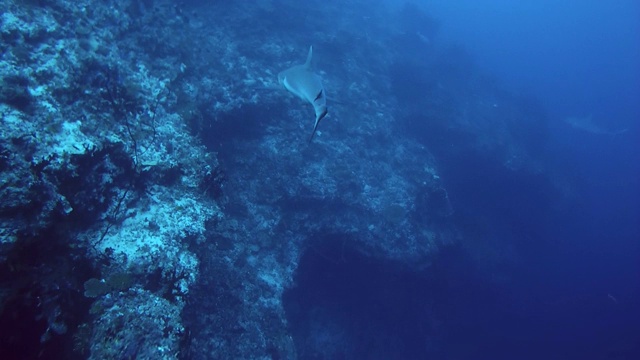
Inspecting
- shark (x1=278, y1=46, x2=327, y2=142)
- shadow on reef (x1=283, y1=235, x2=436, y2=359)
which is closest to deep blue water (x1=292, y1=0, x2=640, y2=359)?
shadow on reef (x1=283, y1=235, x2=436, y2=359)

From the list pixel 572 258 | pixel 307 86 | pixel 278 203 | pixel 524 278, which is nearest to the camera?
pixel 307 86

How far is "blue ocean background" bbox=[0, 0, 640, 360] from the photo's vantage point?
372 cm

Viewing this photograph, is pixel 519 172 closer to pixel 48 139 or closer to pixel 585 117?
pixel 48 139

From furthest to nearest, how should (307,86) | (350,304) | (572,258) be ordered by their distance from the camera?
(572,258) < (350,304) < (307,86)

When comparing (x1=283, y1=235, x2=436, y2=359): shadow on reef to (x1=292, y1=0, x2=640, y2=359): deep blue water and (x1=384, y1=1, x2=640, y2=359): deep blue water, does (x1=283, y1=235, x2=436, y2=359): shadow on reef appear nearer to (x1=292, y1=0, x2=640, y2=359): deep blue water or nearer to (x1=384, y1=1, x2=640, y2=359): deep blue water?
(x1=292, y1=0, x2=640, y2=359): deep blue water

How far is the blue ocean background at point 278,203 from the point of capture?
372cm

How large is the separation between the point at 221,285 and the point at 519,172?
15.9 m

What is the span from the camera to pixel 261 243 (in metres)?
7.84

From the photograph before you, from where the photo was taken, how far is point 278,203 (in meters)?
8.47

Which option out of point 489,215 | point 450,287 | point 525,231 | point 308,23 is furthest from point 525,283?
point 308,23

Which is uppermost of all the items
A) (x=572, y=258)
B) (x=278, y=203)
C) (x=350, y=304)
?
(x=278, y=203)

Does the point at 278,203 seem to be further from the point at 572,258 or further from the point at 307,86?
the point at 572,258

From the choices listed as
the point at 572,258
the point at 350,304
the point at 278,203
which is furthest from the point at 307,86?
the point at 572,258

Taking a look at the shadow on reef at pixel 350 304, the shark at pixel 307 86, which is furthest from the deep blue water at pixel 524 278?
the shark at pixel 307 86
